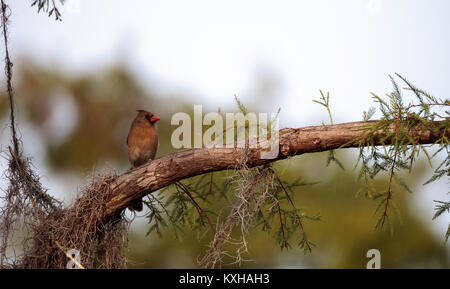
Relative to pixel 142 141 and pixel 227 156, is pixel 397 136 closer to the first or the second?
pixel 227 156

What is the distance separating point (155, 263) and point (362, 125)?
11268 mm

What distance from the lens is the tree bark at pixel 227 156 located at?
143 inches

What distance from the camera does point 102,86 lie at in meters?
20.1

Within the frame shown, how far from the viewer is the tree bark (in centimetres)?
363

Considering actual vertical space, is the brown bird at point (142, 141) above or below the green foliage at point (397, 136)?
above

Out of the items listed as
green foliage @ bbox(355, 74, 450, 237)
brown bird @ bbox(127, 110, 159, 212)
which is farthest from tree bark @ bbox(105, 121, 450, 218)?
brown bird @ bbox(127, 110, 159, 212)

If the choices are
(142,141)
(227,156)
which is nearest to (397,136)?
(227,156)

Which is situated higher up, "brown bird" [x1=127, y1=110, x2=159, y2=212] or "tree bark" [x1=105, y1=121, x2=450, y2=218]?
"brown bird" [x1=127, y1=110, x2=159, y2=212]

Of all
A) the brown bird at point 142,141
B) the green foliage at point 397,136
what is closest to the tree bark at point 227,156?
the green foliage at point 397,136

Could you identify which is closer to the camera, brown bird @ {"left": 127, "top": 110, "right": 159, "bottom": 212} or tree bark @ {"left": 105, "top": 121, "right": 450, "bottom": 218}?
tree bark @ {"left": 105, "top": 121, "right": 450, "bottom": 218}

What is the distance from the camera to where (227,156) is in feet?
12.9

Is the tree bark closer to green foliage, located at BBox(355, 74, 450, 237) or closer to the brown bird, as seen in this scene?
green foliage, located at BBox(355, 74, 450, 237)

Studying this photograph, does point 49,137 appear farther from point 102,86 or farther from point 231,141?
point 231,141

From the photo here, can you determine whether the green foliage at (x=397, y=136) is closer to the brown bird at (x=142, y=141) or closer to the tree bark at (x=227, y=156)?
the tree bark at (x=227, y=156)
